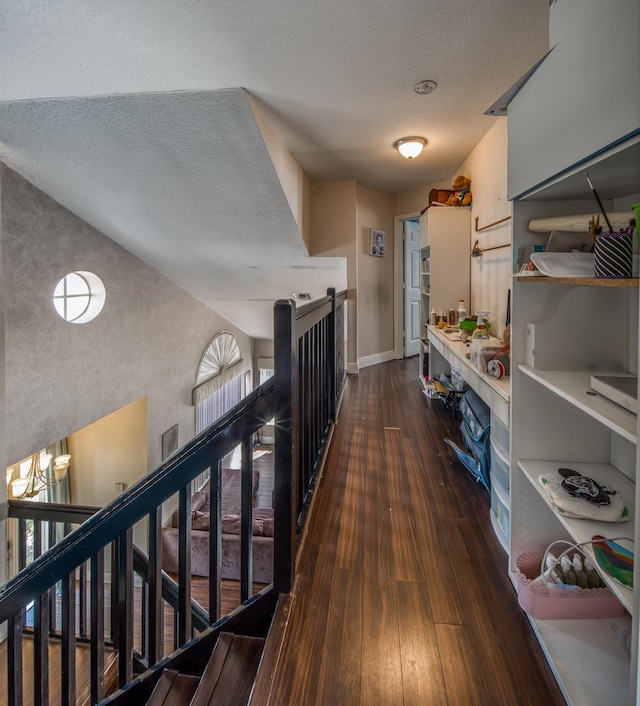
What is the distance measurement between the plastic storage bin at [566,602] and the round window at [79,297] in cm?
391

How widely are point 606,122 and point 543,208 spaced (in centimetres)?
60

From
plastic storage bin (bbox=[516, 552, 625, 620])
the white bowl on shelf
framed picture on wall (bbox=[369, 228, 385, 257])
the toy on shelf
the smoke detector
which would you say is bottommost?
plastic storage bin (bbox=[516, 552, 625, 620])

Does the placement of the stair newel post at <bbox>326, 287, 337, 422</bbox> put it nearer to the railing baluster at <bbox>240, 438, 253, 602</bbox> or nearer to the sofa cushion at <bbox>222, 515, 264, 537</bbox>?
the railing baluster at <bbox>240, 438, 253, 602</bbox>

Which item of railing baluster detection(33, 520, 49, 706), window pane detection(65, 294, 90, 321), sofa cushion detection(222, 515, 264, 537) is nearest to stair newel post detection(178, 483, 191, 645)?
railing baluster detection(33, 520, 49, 706)

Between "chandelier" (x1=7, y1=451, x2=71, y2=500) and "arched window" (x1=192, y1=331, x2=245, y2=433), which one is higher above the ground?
"arched window" (x1=192, y1=331, x2=245, y2=433)

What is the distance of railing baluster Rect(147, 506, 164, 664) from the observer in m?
1.25

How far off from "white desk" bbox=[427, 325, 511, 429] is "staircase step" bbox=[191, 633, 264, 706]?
1.26 m

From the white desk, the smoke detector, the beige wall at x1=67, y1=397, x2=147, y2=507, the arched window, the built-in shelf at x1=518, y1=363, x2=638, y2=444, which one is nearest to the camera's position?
the built-in shelf at x1=518, y1=363, x2=638, y2=444

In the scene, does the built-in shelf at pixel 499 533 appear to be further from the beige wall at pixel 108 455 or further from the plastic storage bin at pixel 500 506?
the beige wall at pixel 108 455

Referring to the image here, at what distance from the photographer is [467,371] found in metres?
2.48

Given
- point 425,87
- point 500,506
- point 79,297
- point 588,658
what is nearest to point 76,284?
point 79,297

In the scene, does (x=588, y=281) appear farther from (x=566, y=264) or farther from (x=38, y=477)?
(x=38, y=477)

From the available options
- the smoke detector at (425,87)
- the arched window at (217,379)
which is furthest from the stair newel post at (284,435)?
the arched window at (217,379)

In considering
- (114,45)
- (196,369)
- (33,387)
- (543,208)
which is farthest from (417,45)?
(196,369)
